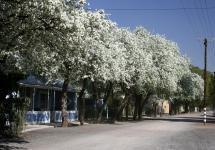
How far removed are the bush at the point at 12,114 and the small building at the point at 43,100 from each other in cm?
943

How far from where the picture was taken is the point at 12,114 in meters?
25.0

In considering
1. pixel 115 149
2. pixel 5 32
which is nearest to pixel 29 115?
pixel 115 149

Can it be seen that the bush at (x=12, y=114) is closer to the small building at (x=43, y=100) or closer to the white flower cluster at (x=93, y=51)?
the white flower cluster at (x=93, y=51)

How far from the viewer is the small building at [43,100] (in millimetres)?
38844

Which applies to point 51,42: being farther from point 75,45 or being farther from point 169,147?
point 169,147

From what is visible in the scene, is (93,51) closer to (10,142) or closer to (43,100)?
(10,142)

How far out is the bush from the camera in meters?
24.6

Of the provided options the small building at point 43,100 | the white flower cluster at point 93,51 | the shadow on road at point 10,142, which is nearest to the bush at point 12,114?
the shadow on road at point 10,142

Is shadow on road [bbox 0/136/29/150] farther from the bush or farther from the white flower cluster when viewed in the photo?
the white flower cluster

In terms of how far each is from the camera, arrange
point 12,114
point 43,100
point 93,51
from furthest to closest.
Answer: point 43,100 → point 93,51 → point 12,114

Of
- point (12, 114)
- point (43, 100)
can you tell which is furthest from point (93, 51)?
point (43, 100)

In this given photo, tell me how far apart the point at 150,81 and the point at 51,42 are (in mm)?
35332

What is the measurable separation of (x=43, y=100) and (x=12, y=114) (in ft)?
72.2

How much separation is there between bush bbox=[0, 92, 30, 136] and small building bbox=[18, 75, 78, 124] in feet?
30.9
